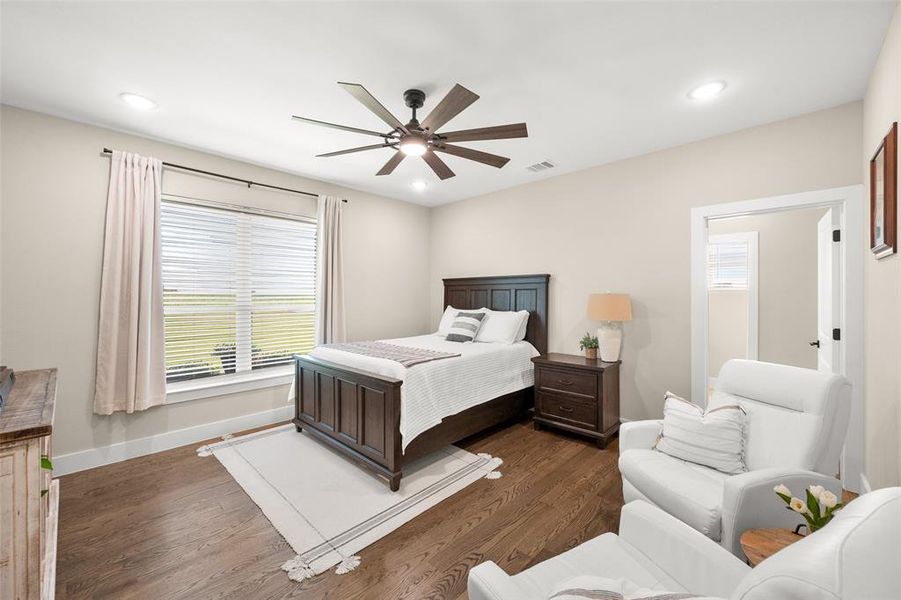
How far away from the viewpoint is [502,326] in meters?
4.23

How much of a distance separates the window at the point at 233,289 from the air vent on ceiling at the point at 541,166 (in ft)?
8.51

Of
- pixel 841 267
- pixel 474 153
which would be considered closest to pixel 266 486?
pixel 474 153

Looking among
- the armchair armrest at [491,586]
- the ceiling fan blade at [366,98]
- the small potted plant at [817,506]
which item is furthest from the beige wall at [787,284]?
the armchair armrest at [491,586]

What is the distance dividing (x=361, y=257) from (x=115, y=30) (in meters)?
3.06

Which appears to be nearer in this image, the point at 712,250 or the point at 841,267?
the point at 841,267

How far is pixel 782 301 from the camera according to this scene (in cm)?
426

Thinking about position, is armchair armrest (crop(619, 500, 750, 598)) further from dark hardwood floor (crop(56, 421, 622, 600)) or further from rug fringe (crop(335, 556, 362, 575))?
rug fringe (crop(335, 556, 362, 575))

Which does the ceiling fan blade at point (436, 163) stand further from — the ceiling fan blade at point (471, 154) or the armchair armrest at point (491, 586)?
the armchair armrest at point (491, 586)

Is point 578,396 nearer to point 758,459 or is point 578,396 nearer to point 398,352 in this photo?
point 758,459

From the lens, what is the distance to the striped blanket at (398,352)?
9.82 feet

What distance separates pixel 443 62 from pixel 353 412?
2.53 m

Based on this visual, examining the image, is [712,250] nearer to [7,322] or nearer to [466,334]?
[466,334]

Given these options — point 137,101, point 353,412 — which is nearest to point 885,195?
point 353,412

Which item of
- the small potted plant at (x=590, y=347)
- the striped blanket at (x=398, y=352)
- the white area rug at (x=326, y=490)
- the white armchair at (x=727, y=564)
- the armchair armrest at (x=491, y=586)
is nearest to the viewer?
the white armchair at (x=727, y=564)
